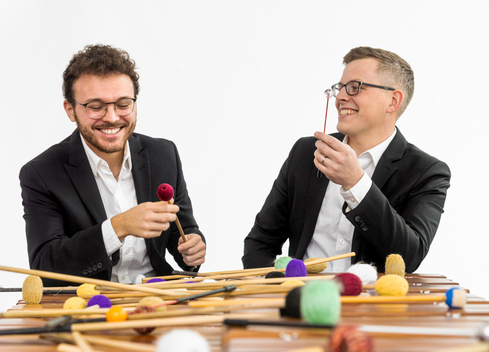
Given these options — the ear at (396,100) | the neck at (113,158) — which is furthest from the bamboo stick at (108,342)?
the ear at (396,100)

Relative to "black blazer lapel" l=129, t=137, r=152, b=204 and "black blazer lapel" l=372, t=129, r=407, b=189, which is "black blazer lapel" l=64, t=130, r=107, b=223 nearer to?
"black blazer lapel" l=129, t=137, r=152, b=204

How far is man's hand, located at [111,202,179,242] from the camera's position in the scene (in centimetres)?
187

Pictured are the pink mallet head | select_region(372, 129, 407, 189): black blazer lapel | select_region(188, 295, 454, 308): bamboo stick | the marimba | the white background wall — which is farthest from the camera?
the white background wall

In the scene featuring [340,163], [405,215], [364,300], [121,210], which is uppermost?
[340,163]

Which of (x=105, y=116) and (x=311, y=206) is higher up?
(x=105, y=116)

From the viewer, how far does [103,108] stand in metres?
2.34

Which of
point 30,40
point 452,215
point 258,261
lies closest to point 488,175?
point 452,215

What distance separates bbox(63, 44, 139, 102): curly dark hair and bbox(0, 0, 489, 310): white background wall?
200cm

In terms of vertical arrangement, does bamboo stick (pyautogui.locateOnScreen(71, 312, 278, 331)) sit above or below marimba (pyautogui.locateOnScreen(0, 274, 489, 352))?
above

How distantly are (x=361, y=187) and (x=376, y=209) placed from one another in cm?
10

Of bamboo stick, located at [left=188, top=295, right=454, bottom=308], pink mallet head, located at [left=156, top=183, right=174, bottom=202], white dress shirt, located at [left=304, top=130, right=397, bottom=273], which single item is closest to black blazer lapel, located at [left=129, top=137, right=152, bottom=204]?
pink mallet head, located at [left=156, top=183, right=174, bottom=202]

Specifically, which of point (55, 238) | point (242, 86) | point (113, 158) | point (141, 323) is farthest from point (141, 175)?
point (242, 86)

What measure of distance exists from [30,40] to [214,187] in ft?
6.79

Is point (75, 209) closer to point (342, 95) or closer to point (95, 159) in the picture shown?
point (95, 159)
